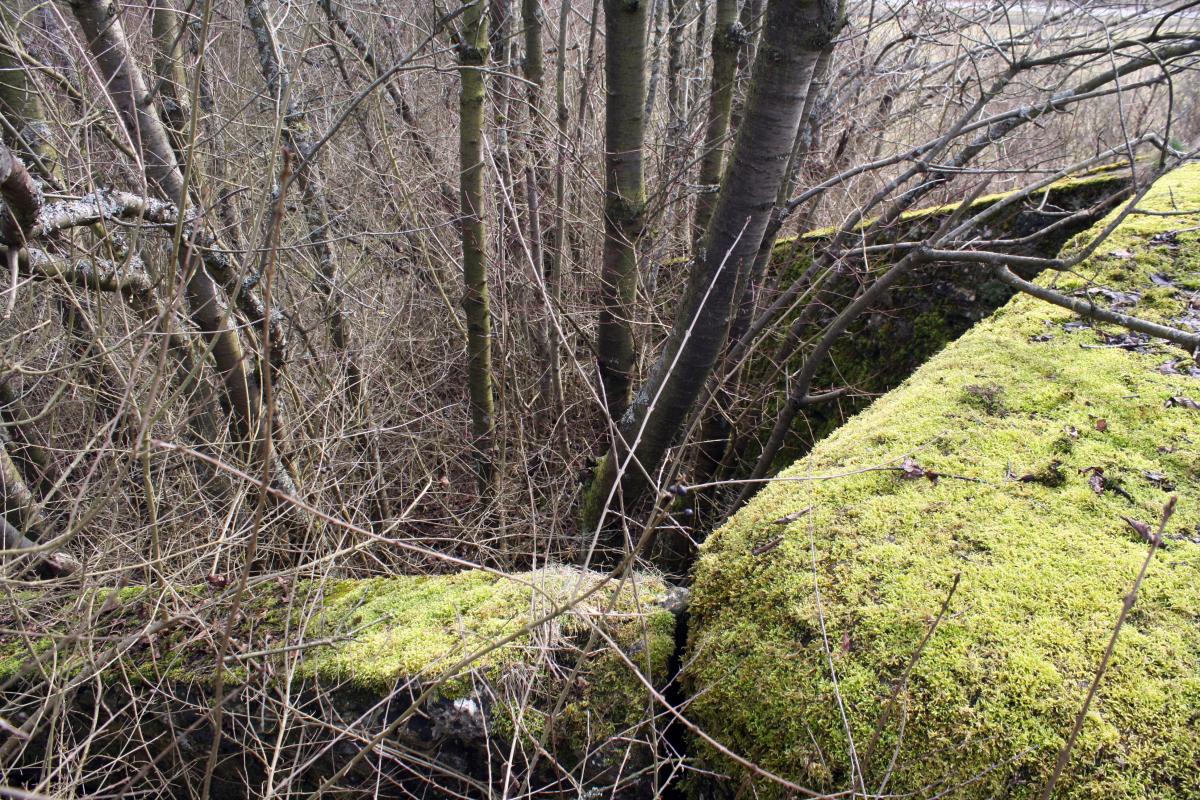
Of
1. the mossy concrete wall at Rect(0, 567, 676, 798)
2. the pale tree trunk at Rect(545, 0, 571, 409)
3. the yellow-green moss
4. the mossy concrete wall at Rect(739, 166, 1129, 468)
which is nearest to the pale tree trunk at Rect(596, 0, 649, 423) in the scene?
the pale tree trunk at Rect(545, 0, 571, 409)

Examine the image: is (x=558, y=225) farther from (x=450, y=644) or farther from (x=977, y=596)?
(x=977, y=596)

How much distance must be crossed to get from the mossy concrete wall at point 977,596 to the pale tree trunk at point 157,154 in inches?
78.3

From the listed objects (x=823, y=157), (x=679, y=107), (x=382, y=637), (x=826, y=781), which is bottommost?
(x=382, y=637)

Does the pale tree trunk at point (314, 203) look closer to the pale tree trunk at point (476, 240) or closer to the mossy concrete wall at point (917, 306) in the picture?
the pale tree trunk at point (476, 240)

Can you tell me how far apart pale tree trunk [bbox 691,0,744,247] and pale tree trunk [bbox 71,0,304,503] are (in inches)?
101

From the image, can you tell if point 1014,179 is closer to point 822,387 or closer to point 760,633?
point 822,387

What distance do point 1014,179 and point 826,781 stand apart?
22.3ft

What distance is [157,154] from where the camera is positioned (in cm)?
303

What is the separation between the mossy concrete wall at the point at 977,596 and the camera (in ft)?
4.77

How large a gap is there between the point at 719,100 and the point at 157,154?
3131mm

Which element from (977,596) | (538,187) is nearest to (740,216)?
(977,596)

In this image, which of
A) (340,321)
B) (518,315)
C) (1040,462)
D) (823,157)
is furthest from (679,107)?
(1040,462)

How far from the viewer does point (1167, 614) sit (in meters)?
1.65

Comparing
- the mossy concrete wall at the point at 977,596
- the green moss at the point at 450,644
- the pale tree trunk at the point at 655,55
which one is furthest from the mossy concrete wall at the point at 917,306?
the green moss at the point at 450,644
